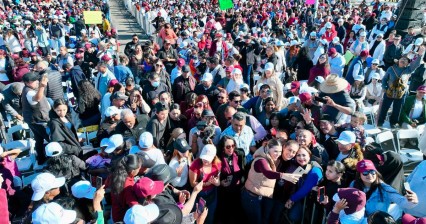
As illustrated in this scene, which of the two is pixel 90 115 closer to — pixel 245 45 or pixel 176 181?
pixel 176 181

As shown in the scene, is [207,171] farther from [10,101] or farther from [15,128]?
[10,101]

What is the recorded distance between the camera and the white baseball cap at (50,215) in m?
2.63

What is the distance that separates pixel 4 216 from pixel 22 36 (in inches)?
456

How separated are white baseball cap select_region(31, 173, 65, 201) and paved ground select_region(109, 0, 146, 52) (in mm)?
12031

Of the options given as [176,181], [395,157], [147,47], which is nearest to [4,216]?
[176,181]

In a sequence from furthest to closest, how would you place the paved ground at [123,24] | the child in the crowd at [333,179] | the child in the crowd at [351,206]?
1. the paved ground at [123,24]
2. the child in the crowd at [333,179]
3. the child in the crowd at [351,206]

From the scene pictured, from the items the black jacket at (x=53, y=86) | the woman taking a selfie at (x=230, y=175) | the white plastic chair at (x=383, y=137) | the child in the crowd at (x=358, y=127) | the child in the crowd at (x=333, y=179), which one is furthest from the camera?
the black jacket at (x=53, y=86)

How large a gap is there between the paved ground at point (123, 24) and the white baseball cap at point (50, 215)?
12.7 metres

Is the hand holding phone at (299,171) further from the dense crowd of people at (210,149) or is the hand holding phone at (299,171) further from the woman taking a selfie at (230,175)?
the woman taking a selfie at (230,175)

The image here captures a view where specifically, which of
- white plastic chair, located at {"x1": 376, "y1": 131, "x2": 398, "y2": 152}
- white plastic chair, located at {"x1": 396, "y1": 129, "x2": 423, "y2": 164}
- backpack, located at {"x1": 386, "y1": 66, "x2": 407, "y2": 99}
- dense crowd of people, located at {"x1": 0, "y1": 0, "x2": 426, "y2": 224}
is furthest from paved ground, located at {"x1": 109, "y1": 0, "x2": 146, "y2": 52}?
white plastic chair, located at {"x1": 396, "y1": 129, "x2": 423, "y2": 164}

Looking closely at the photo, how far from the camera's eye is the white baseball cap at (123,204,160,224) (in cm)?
256

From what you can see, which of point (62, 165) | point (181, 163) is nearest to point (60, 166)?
point (62, 165)

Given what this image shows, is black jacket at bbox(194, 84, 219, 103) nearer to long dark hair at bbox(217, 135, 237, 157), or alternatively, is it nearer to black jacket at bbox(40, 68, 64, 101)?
long dark hair at bbox(217, 135, 237, 157)

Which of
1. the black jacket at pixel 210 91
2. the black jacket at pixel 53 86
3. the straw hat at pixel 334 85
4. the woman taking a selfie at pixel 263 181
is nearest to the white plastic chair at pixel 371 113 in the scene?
the straw hat at pixel 334 85
